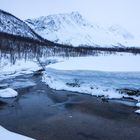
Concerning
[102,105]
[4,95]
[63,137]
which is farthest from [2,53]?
[63,137]

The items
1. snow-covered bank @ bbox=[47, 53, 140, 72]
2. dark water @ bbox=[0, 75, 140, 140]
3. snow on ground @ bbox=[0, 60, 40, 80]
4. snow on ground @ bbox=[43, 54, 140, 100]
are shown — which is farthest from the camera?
snow on ground @ bbox=[0, 60, 40, 80]

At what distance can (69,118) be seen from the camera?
53.3 ft

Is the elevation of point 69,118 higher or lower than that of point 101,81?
lower

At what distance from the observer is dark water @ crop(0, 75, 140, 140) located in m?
13.1

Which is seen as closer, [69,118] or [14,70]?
[69,118]

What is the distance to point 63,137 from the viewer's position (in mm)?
Answer: 12625

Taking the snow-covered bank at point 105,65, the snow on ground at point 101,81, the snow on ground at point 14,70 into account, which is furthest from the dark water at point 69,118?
the snow on ground at point 14,70

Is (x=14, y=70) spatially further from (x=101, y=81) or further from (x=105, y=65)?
(x=101, y=81)

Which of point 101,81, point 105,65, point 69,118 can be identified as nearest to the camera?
point 69,118

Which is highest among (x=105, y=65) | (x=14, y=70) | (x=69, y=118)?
(x=105, y=65)

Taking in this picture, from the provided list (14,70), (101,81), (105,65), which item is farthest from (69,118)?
(14,70)

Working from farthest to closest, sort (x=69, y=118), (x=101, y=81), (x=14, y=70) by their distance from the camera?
(x=14, y=70)
(x=101, y=81)
(x=69, y=118)

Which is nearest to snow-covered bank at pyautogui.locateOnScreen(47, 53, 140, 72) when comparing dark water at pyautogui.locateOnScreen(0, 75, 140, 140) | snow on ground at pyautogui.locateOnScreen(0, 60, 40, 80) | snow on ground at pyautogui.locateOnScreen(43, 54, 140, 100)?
snow on ground at pyautogui.locateOnScreen(43, 54, 140, 100)

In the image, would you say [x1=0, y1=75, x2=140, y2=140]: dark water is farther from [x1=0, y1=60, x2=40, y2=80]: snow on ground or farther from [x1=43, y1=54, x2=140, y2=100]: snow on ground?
[x1=0, y1=60, x2=40, y2=80]: snow on ground
